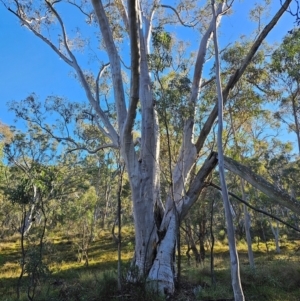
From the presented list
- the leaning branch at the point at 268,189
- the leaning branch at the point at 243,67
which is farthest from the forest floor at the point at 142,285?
the leaning branch at the point at 243,67

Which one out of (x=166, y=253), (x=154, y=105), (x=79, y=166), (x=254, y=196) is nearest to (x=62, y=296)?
(x=166, y=253)

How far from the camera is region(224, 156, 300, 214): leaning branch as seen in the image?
5.05 metres

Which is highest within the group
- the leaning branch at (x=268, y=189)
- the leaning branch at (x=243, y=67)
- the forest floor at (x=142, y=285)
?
the leaning branch at (x=243, y=67)

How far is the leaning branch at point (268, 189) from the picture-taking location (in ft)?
16.6

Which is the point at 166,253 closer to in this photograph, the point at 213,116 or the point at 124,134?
the point at 124,134

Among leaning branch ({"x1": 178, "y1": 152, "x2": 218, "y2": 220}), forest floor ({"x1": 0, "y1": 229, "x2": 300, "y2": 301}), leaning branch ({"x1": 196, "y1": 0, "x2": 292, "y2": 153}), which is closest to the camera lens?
forest floor ({"x1": 0, "y1": 229, "x2": 300, "y2": 301})

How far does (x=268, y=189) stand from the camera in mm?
5277

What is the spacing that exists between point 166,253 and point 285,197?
237cm

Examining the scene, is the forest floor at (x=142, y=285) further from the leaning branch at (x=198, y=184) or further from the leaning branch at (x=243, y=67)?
the leaning branch at (x=243, y=67)

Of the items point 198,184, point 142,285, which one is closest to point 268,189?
point 198,184

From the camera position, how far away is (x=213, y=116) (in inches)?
260

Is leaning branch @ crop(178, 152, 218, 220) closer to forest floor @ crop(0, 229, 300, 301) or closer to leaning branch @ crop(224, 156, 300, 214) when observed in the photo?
leaning branch @ crop(224, 156, 300, 214)

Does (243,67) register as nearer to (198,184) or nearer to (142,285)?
(198,184)

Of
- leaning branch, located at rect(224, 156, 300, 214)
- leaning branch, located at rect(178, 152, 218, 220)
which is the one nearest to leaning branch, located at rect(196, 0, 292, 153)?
leaning branch, located at rect(178, 152, 218, 220)
